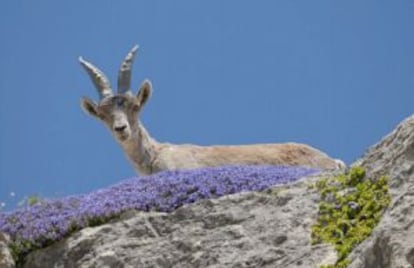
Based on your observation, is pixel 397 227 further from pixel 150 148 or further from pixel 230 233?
pixel 150 148

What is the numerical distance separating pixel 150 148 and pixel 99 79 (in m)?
1.69

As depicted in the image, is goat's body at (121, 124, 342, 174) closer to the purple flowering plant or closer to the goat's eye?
the goat's eye

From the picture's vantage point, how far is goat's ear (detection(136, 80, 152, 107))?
1652cm

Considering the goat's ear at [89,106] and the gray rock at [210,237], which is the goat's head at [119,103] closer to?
the goat's ear at [89,106]

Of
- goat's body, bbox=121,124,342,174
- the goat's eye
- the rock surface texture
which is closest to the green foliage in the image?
the rock surface texture

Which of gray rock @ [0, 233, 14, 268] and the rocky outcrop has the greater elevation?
gray rock @ [0, 233, 14, 268]

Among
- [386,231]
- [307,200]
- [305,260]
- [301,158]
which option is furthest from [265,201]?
[301,158]

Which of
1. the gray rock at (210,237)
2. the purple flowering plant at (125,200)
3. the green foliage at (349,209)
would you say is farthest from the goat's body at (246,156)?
the green foliage at (349,209)

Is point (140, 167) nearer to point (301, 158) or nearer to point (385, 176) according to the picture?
point (301, 158)

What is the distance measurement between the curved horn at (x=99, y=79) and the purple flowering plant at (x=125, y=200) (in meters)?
8.02

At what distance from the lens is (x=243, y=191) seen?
7.72 meters

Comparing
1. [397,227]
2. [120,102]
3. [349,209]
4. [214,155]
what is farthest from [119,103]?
[397,227]

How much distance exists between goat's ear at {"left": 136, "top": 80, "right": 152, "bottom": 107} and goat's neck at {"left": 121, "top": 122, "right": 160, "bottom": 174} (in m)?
0.57

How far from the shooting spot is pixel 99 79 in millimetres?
16875
